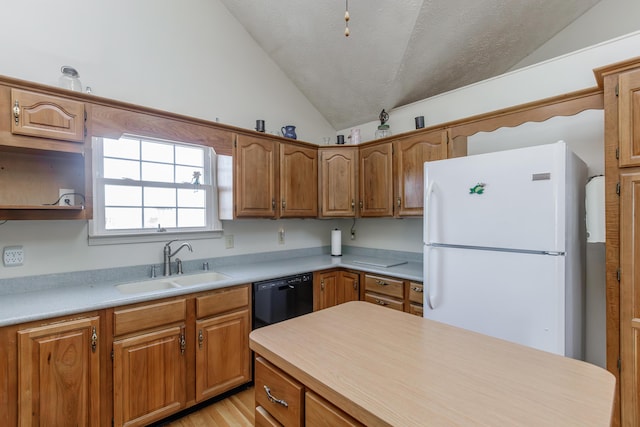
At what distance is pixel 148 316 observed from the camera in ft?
6.13

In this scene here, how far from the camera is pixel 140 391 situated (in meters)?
1.85

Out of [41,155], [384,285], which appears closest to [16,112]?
[41,155]

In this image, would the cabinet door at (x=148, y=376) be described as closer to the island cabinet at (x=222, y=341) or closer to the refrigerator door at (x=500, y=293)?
the island cabinet at (x=222, y=341)

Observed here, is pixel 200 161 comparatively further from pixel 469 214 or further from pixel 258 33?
pixel 469 214

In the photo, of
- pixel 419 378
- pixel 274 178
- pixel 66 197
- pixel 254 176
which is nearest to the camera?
pixel 419 378

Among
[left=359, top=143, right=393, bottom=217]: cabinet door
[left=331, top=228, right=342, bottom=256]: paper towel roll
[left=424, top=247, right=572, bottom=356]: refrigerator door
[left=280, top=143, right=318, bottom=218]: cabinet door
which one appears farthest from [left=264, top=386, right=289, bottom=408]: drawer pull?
[left=331, top=228, right=342, bottom=256]: paper towel roll

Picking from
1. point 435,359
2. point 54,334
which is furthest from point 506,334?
point 54,334

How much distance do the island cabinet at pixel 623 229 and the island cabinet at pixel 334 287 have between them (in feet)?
5.85

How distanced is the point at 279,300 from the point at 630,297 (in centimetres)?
217

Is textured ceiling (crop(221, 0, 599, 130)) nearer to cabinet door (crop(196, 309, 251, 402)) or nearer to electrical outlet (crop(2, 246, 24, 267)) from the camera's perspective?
cabinet door (crop(196, 309, 251, 402))

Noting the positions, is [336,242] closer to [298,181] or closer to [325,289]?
[325,289]

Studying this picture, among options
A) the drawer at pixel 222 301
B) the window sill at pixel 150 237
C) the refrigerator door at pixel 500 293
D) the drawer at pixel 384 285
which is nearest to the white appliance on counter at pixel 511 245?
the refrigerator door at pixel 500 293

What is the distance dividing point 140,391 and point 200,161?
71.3 inches

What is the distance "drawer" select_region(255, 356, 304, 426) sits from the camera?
917 millimetres
